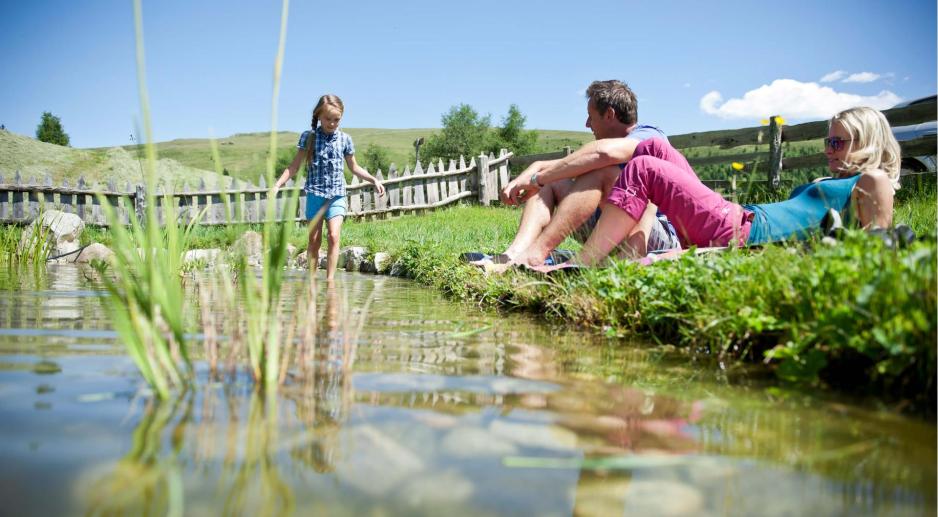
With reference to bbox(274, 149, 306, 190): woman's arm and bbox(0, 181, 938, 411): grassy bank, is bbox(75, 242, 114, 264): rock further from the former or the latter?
bbox(0, 181, 938, 411): grassy bank

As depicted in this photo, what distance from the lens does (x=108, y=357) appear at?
2201mm

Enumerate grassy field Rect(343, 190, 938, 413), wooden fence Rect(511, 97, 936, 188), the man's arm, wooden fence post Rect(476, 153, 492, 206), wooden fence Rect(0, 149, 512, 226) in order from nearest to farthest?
1. grassy field Rect(343, 190, 938, 413)
2. the man's arm
3. wooden fence Rect(511, 97, 936, 188)
4. wooden fence Rect(0, 149, 512, 226)
5. wooden fence post Rect(476, 153, 492, 206)

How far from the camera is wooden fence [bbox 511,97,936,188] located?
887 cm

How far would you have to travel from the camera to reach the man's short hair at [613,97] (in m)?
4.20

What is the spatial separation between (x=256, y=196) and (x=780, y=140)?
33.7ft

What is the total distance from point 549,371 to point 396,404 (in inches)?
25.3

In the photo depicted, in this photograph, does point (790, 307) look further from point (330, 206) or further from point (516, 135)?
point (516, 135)

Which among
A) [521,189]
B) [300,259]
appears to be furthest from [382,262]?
[521,189]

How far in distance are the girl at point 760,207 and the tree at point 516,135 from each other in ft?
114

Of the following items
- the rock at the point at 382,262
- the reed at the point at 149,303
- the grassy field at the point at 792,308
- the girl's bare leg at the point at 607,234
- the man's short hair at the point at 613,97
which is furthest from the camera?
the rock at the point at 382,262

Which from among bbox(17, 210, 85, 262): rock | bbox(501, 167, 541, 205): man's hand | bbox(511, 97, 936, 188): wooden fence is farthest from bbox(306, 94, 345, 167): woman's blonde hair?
bbox(17, 210, 85, 262): rock

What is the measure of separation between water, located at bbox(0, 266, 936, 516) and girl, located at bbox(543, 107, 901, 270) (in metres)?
1.52

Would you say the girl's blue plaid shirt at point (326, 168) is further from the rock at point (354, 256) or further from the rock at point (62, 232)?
the rock at point (62, 232)

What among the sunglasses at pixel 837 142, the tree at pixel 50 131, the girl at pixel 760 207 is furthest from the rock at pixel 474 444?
the tree at pixel 50 131
